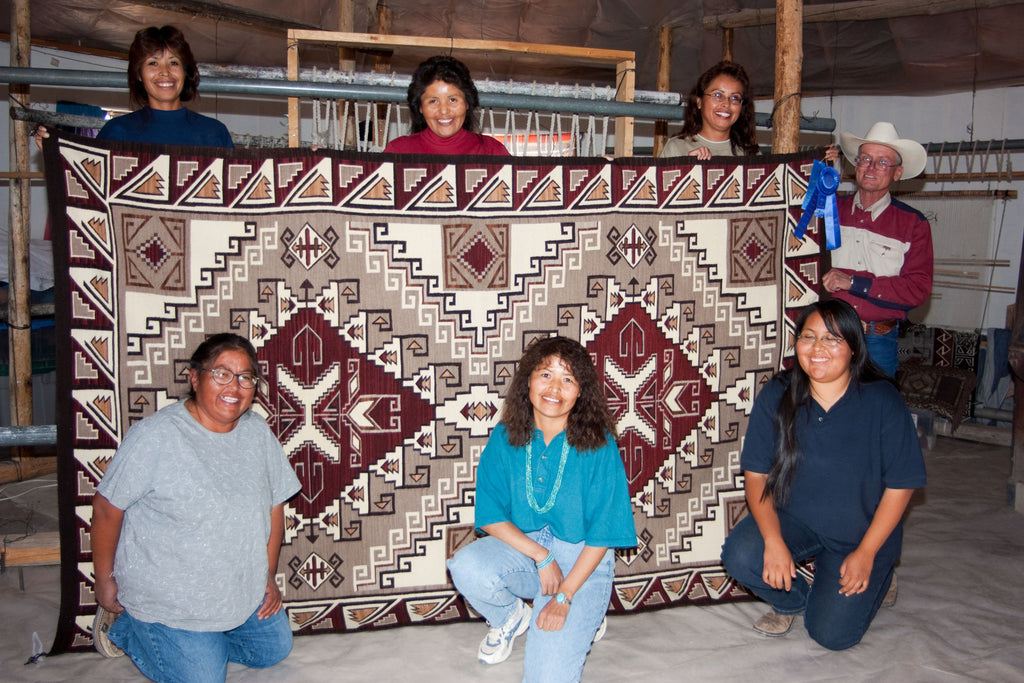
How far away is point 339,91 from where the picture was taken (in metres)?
2.83

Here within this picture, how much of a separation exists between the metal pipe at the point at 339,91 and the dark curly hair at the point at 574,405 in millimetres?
1165

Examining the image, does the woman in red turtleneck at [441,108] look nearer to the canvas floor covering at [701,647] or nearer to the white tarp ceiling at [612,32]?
the canvas floor covering at [701,647]

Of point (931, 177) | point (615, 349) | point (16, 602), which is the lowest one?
point (16, 602)

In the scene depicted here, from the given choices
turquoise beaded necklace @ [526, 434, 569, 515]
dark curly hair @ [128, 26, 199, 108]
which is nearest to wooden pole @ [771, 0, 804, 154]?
turquoise beaded necklace @ [526, 434, 569, 515]

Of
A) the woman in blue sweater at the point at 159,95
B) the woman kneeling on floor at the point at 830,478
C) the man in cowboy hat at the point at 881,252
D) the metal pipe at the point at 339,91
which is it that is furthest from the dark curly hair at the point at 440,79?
the man in cowboy hat at the point at 881,252

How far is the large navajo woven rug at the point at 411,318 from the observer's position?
2.47 metres

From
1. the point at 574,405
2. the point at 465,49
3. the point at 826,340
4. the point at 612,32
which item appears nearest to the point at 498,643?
the point at 574,405

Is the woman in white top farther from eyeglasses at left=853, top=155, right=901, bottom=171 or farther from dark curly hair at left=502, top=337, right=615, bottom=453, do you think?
dark curly hair at left=502, top=337, right=615, bottom=453

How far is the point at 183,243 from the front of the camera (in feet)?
8.26

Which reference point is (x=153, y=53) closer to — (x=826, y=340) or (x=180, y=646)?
(x=180, y=646)

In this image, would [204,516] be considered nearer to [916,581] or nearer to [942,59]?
[916,581]

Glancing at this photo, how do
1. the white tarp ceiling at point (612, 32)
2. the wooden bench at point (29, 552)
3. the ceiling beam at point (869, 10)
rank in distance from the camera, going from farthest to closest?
1. the white tarp ceiling at point (612, 32)
2. the ceiling beam at point (869, 10)
3. the wooden bench at point (29, 552)

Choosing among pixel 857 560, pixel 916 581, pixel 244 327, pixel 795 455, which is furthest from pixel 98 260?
pixel 916 581

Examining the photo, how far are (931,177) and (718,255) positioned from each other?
161 inches
